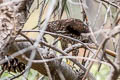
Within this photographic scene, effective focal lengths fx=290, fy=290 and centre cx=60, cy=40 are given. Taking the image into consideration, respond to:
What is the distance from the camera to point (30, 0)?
0.93 meters

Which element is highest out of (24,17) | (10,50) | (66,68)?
(24,17)

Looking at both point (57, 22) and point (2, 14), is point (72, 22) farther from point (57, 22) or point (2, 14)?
point (2, 14)

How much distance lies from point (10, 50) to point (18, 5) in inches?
7.9

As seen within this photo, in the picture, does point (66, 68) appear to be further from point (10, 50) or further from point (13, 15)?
point (13, 15)

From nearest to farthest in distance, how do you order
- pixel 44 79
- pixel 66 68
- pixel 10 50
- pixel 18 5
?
pixel 18 5
pixel 10 50
pixel 66 68
pixel 44 79

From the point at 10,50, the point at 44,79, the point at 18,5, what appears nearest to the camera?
the point at 18,5

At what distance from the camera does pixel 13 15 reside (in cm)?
91

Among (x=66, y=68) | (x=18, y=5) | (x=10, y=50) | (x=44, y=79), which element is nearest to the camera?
(x=18, y=5)

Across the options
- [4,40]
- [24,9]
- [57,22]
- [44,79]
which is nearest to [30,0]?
[24,9]

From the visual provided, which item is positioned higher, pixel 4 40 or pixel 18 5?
pixel 18 5

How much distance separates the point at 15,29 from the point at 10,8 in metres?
0.07

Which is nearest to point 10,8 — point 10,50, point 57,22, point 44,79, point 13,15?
point 13,15

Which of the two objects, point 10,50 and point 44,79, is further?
point 44,79

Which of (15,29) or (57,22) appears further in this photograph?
(57,22)
